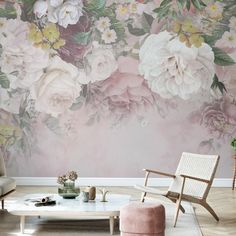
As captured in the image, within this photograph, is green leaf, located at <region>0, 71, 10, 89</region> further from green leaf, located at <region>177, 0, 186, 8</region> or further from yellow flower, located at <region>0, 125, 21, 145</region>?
green leaf, located at <region>177, 0, 186, 8</region>

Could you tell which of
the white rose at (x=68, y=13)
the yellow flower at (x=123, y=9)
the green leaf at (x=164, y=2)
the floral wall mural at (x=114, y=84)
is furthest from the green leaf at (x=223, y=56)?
the white rose at (x=68, y=13)

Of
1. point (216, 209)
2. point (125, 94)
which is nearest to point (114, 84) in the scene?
point (125, 94)

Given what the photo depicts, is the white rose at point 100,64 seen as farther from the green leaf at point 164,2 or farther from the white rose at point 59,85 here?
the green leaf at point 164,2

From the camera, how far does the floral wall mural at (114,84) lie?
10336 millimetres

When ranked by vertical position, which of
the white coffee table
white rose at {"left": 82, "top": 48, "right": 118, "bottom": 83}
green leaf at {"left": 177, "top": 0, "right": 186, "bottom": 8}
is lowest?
the white coffee table

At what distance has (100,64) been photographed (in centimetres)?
1044

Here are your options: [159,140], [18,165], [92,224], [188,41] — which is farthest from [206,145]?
[92,224]

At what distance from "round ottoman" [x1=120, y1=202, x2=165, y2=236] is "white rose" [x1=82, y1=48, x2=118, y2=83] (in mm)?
5111

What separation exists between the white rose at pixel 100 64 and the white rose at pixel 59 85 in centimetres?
26

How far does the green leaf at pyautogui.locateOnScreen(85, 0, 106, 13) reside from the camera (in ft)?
34.3

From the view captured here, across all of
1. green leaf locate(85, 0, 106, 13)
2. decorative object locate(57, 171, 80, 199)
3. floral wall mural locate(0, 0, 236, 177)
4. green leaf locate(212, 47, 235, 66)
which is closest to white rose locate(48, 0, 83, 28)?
floral wall mural locate(0, 0, 236, 177)

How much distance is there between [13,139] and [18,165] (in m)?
0.45

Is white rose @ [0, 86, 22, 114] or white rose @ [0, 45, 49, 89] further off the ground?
white rose @ [0, 45, 49, 89]

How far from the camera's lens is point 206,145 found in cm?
1036
